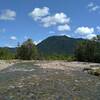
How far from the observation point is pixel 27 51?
135625 millimetres

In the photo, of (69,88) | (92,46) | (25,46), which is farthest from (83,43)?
(69,88)

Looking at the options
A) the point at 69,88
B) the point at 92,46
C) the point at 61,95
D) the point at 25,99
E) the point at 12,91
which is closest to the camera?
the point at 25,99

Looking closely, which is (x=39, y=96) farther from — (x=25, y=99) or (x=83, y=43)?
(x=83, y=43)

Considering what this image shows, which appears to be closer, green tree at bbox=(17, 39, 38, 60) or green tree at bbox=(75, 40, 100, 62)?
green tree at bbox=(75, 40, 100, 62)

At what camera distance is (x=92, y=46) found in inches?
4921

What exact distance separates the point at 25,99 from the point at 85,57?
103 metres

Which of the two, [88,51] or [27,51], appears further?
[27,51]

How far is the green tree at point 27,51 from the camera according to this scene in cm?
13600

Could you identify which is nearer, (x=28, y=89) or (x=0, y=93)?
(x=0, y=93)

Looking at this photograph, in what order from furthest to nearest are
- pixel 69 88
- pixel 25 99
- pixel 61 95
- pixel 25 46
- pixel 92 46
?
pixel 25 46, pixel 92 46, pixel 69 88, pixel 61 95, pixel 25 99

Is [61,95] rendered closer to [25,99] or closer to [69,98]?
[69,98]

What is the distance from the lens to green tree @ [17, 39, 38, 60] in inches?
5354

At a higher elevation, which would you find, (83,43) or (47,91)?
(83,43)

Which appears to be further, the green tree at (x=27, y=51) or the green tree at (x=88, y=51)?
the green tree at (x=27, y=51)
